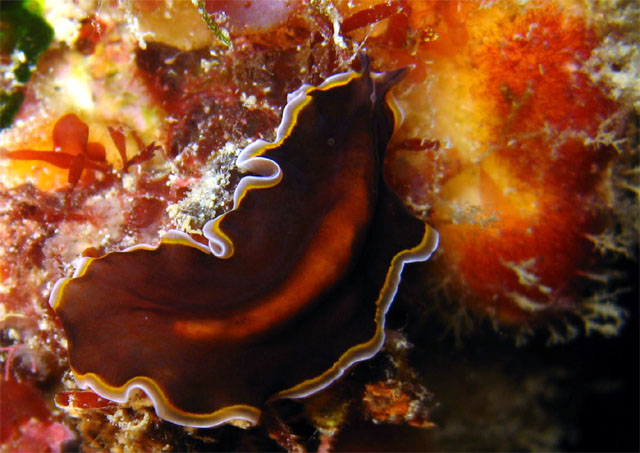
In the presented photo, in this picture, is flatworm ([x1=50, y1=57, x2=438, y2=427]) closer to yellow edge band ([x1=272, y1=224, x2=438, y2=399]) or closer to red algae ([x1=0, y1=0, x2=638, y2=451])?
yellow edge band ([x1=272, y1=224, x2=438, y2=399])

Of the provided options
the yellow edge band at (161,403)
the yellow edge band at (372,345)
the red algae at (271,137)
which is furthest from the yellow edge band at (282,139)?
the yellow edge band at (372,345)

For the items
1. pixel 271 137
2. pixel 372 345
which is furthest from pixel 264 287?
pixel 271 137

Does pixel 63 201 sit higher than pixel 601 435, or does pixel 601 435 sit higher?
pixel 63 201

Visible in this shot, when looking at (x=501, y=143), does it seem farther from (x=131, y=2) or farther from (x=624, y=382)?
(x=624, y=382)

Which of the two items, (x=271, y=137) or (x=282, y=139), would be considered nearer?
(x=282, y=139)

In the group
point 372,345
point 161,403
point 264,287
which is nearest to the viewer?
point 161,403

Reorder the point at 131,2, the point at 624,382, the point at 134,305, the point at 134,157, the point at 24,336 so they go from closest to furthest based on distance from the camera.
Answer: the point at 134,305, the point at 131,2, the point at 134,157, the point at 24,336, the point at 624,382

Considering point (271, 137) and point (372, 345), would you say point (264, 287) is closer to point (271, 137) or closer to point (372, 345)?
point (372, 345)

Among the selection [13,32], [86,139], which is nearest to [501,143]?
[86,139]
